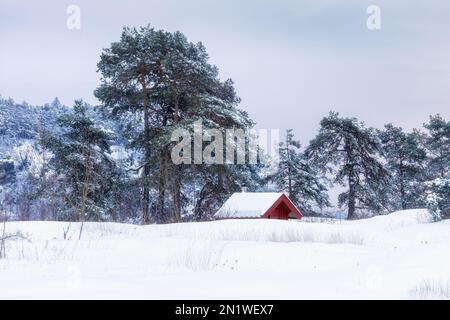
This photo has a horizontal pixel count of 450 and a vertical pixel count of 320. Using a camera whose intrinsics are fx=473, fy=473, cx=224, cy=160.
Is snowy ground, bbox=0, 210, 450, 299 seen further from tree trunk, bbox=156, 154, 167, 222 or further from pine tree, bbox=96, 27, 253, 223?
pine tree, bbox=96, 27, 253, 223

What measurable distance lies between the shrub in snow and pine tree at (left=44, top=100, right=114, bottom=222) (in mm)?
15392

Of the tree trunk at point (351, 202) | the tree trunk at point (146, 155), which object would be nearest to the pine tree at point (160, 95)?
the tree trunk at point (146, 155)

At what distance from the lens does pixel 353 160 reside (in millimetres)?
35188

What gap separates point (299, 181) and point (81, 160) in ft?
54.8

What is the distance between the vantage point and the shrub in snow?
17.0 metres

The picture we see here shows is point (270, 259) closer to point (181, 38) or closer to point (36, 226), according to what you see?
point (36, 226)

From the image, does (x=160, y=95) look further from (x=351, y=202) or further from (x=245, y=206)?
(x=351, y=202)

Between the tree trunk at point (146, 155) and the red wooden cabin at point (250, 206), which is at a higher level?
the tree trunk at point (146, 155)

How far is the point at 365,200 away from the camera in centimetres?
3519

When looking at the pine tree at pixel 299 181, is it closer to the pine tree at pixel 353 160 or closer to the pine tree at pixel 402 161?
the pine tree at pixel 353 160

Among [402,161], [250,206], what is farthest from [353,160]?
[250,206]

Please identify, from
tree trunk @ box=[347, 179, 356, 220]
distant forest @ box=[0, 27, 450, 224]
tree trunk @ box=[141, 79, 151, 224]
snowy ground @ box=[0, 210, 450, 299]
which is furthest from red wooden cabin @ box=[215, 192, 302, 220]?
snowy ground @ box=[0, 210, 450, 299]

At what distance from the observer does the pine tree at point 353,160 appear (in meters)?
34.9

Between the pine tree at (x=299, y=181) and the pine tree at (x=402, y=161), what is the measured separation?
578 centimetres
